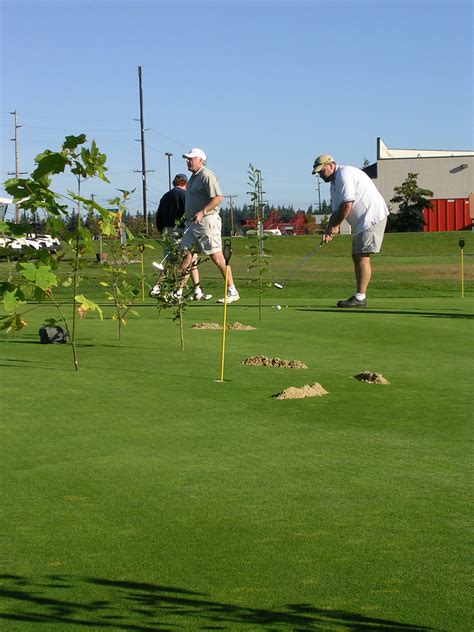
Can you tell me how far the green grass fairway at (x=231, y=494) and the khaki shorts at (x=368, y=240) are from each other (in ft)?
15.8

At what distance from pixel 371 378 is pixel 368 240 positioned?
21.0 feet

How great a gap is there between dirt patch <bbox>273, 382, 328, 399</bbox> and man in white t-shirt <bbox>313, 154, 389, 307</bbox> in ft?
21.9

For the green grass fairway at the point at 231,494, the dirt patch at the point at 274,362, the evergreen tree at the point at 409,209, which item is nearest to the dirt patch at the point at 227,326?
the green grass fairway at the point at 231,494

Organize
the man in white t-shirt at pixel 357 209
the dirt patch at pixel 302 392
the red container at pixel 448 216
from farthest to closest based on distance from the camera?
the red container at pixel 448 216 → the man in white t-shirt at pixel 357 209 → the dirt patch at pixel 302 392

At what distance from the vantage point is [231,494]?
4762 millimetres

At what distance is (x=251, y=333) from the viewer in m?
11.5

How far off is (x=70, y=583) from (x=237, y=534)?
0.79 m

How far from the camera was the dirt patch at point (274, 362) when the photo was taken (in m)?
8.78

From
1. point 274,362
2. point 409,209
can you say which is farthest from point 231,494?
point 409,209

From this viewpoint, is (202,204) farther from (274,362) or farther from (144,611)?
(144,611)

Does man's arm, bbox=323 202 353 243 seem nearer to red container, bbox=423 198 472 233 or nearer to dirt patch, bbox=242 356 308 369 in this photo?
dirt patch, bbox=242 356 308 369

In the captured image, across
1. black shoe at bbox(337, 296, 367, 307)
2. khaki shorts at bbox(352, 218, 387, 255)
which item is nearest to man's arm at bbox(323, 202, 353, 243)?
khaki shorts at bbox(352, 218, 387, 255)

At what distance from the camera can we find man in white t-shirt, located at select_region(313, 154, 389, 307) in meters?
14.1

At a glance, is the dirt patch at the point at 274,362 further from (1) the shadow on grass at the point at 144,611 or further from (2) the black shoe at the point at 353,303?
(2) the black shoe at the point at 353,303
